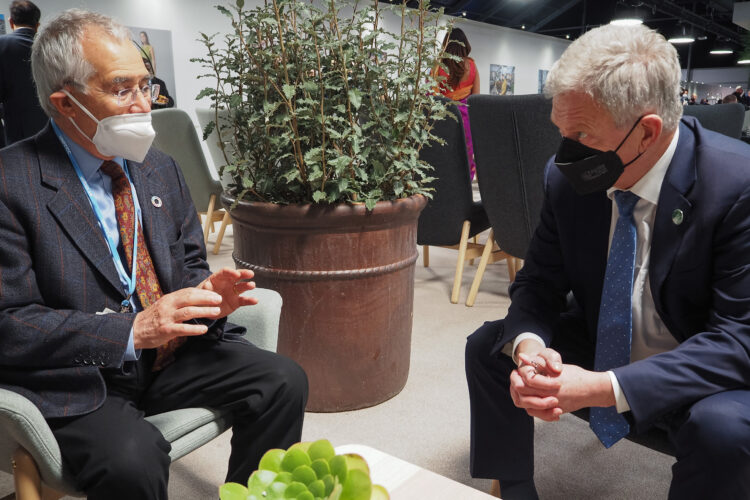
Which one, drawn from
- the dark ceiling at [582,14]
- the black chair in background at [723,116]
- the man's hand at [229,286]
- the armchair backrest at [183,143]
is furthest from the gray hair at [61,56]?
the dark ceiling at [582,14]

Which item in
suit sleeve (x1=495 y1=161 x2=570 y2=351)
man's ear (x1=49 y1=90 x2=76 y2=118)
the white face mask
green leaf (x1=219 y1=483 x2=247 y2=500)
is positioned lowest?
green leaf (x1=219 y1=483 x2=247 y2=500)

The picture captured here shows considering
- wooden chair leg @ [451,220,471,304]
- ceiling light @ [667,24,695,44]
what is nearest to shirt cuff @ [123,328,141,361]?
wooden chair leg @ [451,220,471,304]

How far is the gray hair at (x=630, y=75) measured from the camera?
3.94 ft

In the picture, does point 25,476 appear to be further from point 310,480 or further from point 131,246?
point 310,480

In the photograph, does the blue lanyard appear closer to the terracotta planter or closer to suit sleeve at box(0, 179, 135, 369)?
suit sleeve at box(0, 179, 135, 369)

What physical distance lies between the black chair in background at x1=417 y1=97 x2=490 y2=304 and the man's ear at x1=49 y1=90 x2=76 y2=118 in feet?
6.75

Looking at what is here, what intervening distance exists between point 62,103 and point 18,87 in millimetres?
2805

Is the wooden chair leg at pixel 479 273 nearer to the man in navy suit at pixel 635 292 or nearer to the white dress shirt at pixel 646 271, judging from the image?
the man in navy suit at pixel 635 292

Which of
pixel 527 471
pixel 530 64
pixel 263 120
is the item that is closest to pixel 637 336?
pixel 527 471

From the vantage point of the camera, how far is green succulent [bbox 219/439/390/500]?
81 cm

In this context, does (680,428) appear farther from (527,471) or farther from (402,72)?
(402,72)

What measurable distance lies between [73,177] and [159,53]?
5.56 m

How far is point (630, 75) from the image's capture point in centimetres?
120

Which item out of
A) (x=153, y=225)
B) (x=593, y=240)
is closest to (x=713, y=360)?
(x=593, y=240)
